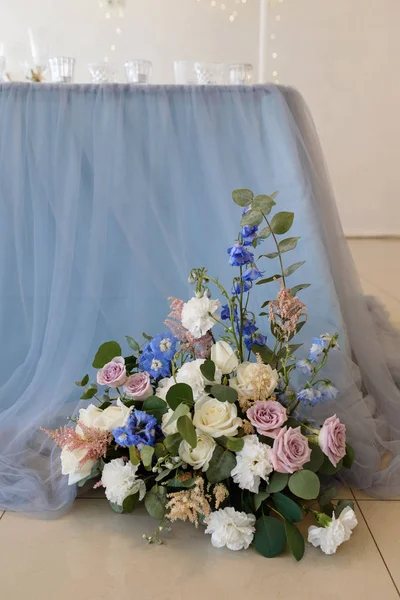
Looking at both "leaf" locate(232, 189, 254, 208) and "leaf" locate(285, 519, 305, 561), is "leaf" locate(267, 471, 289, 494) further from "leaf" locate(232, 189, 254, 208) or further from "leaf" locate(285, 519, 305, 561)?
"leaf" locate(232, 189, 254, 208)

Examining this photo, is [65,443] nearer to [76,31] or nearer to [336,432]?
[336,432]

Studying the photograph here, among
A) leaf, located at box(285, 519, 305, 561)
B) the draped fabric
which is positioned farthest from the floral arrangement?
the draped fabric

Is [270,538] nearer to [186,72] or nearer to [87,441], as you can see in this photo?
[87,441]

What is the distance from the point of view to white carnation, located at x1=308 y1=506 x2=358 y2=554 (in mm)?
1087

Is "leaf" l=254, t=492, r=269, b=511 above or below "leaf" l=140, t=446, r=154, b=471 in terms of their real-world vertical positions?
below

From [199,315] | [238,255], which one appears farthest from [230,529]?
[238,255]

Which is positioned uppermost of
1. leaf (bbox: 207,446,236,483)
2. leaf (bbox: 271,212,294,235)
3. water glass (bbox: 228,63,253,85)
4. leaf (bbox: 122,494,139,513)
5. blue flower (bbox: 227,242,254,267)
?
water glass (bbox: 228,63,253,85)

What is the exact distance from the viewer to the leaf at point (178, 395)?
113 centimetres

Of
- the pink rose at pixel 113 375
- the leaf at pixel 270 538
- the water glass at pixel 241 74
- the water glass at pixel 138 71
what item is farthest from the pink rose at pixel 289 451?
the water glass at pixel 138 71

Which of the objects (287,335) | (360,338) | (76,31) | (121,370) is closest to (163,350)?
(121,370)

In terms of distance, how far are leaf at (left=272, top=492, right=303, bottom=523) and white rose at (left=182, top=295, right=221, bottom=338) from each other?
330 mm

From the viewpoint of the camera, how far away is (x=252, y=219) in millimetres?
1159

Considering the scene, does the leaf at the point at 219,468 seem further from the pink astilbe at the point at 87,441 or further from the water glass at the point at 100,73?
the water glass at the point at 100,73

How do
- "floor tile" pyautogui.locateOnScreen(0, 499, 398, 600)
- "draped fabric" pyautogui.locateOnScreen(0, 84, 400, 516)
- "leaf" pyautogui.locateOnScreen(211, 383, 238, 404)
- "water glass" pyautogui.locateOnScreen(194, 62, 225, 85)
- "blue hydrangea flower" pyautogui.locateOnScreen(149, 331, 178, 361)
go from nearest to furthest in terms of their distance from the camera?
"floor tile" pyautogui.locateOnScreen(0, 499, 398, 600), "leaf" pyautogui.locateOnScreen(211, 383, 238, 404), "blue hydrangea flower" pyautogui.locateOnScreen(149, 331, 178, 361), "draped fabric" pyautogui.locateOnScreen(0, 84, 400, 516), "water glass" pyautogui.locateOnScreen(194, 62, 225, 85)
